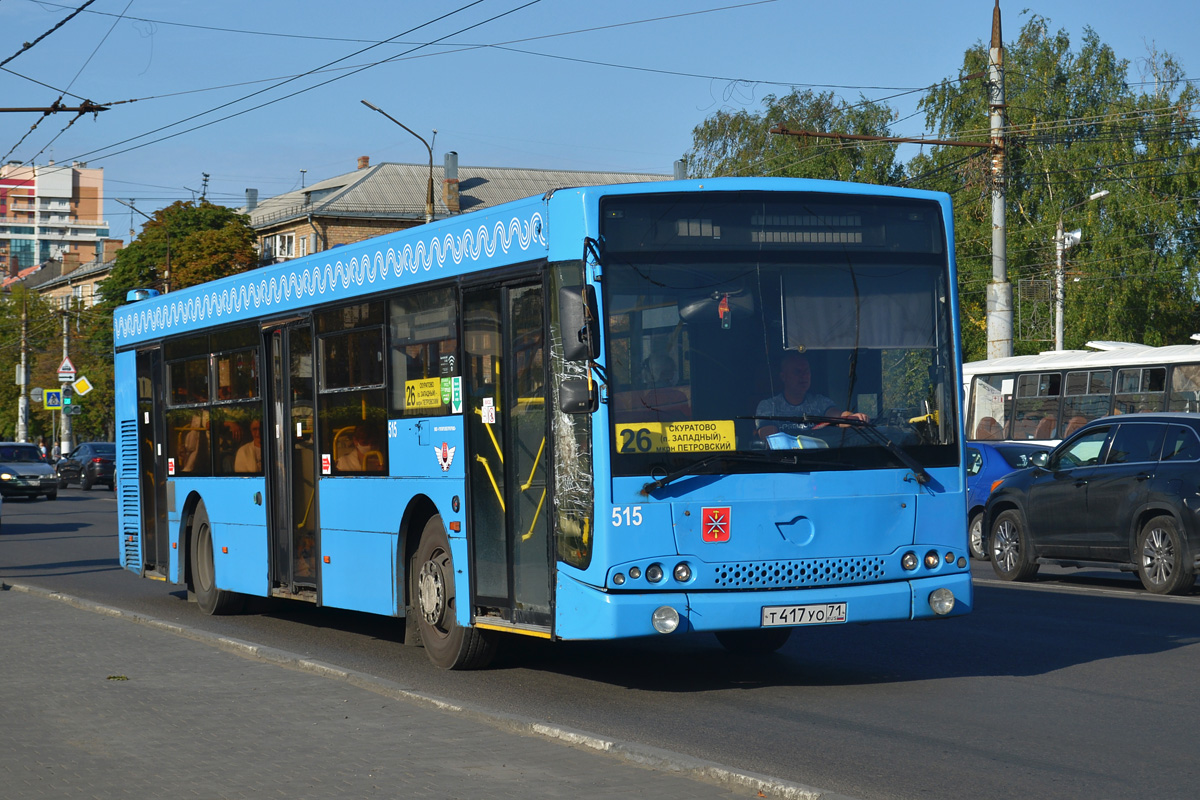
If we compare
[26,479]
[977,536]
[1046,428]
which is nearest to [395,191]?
[26,479]

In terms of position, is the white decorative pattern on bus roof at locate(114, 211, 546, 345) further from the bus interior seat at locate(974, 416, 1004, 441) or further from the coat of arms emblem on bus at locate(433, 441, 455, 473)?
the bus interior seat at locate(974, 416, 1004, 441)

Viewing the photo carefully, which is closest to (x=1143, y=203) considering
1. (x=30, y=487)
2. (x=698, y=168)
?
(x=698, y=168)

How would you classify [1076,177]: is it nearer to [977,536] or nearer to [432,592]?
[977,536]

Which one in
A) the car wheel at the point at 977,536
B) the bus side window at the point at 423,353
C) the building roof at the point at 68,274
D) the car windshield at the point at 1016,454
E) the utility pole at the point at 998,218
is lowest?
the car wheel at the point at 977,536

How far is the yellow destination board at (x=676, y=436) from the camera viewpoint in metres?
8.65

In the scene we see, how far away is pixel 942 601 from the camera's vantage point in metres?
9.18

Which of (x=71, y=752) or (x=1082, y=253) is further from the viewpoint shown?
(x=1082, y=253)

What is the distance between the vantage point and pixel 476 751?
734cm

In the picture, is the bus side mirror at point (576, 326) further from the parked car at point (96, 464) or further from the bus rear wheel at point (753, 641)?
the parked car at point (96, 464)

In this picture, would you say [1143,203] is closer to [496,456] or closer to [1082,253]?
[1082,253]

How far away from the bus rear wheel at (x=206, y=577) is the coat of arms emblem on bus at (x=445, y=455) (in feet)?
16.5

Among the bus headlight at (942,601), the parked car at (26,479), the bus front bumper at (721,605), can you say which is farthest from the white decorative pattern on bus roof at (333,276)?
the parked car at (26,479)

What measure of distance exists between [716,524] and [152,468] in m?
9.11

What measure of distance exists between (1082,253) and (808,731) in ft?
162
